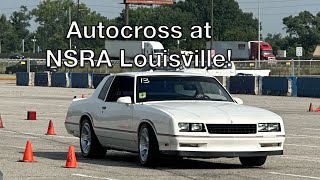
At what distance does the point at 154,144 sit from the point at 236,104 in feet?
6.06

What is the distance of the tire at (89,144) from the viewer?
17062mm

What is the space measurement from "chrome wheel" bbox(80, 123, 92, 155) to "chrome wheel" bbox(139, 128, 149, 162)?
6.24 ft

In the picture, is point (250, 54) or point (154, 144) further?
point (250, 54)

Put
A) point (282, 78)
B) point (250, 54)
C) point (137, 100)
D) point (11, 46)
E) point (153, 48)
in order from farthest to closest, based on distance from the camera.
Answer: point (11, 46) → point (250, 54) → point (153, 48) → point (282, 78) → point (137, 100)

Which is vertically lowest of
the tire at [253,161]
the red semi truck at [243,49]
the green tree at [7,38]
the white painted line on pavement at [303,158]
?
the white painted line on pavement at [303,158]

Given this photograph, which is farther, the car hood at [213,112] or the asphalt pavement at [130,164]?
the car hood at [213,112]

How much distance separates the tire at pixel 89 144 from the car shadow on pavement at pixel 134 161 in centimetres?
12

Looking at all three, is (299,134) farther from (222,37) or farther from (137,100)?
(222,37)

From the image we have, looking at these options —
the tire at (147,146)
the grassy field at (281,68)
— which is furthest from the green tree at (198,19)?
the tire at (147,146)

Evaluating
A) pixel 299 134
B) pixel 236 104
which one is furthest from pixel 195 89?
pixel 299 134

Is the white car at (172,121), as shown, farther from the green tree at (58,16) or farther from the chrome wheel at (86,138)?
the green tree at (58,16)

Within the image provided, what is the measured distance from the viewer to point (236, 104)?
1620cm

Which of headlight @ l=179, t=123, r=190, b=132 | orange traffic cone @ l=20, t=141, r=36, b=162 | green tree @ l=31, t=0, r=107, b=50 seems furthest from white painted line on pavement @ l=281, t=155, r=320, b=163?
green tree @ l=31, t=0, r=107, b=50

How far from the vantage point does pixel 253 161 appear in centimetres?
1561
